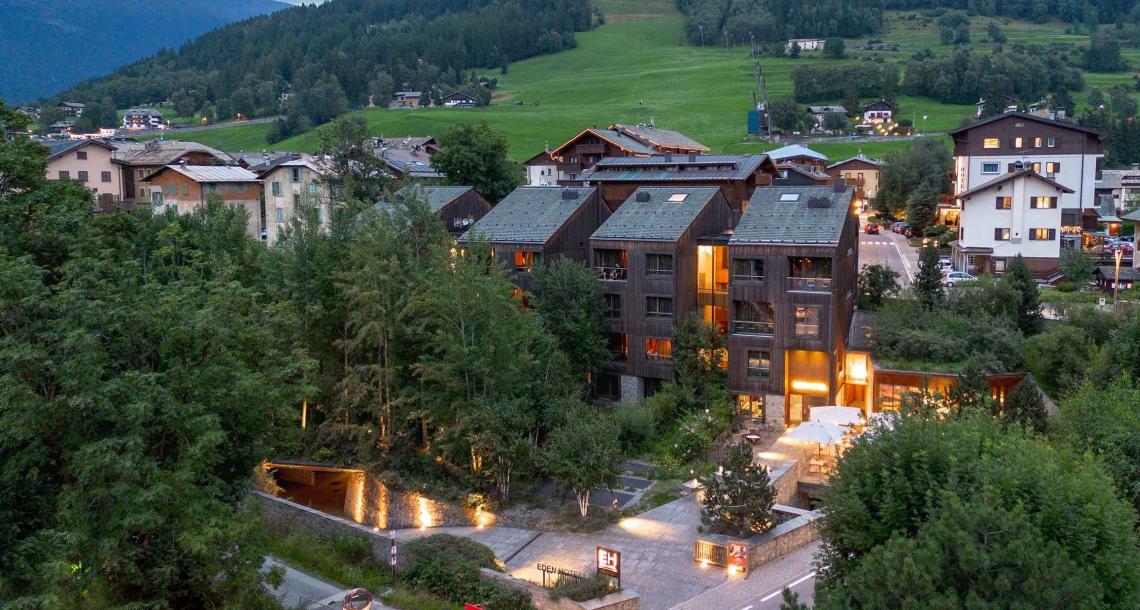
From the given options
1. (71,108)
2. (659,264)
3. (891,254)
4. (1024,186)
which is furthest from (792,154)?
(71,108)

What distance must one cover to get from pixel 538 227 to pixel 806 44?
142 meters

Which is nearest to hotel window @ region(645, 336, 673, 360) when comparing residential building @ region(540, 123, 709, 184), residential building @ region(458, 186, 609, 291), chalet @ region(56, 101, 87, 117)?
residential building @ region(458, 186, 609, 291)

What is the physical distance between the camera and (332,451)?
33.2 meters

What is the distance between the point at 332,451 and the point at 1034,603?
24537 millimetres

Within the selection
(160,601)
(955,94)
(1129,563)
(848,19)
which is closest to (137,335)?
(160,601)

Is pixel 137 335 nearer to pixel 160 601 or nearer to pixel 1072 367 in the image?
pixel 160 601

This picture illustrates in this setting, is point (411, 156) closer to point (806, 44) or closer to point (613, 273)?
point (613, 273)

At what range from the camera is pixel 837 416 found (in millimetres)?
31500

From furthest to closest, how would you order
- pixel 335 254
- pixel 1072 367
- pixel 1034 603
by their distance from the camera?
pixel 335 254, pixel 1072 367, pixel 1034 603

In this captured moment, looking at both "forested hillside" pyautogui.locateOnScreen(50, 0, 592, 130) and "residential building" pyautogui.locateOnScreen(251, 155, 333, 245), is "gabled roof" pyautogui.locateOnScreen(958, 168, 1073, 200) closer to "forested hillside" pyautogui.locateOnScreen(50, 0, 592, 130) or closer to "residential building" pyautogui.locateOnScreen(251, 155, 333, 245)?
"residential building" pyautogui.locateOnScreen(251, 155, 333, 245)

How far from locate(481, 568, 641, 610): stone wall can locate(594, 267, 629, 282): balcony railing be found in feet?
57.8

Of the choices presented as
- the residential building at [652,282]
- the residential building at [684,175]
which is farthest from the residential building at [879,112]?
the residential building at [652,282]

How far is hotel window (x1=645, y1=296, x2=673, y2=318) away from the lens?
3743 centimetres

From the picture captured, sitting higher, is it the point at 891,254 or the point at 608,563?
the point at 891,254
